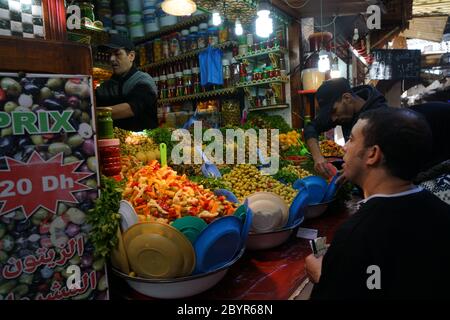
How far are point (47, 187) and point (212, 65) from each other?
16.7 ft

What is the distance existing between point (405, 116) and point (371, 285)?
0.58 m

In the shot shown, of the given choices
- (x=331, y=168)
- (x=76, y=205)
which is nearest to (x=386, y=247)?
(x=76, y=205)

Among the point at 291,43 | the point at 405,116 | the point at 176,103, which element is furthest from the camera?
the point at 176,103

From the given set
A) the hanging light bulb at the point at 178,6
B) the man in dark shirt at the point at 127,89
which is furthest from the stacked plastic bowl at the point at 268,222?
the hanging light bulb at the point at 178,6

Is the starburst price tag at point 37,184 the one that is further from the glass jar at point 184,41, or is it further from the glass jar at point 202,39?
the glass jar at point 184,41

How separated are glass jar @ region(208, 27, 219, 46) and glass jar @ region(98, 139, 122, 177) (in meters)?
5.03

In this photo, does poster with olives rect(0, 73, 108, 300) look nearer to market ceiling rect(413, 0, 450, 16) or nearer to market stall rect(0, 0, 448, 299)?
market stall rect(0, 0, 448, 299)

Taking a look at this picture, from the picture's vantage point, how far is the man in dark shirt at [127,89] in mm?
2738

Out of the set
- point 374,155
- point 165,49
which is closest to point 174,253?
point 374,155

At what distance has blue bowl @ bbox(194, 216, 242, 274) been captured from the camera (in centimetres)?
139

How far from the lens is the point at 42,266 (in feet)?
4.32

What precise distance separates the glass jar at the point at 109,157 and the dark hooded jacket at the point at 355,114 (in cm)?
175

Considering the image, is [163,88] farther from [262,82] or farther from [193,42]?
[262,82]
